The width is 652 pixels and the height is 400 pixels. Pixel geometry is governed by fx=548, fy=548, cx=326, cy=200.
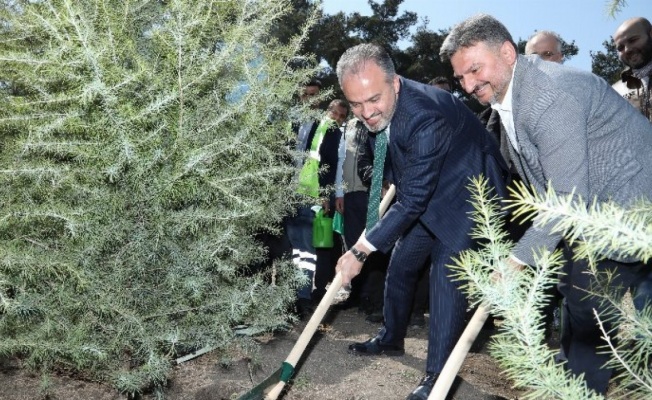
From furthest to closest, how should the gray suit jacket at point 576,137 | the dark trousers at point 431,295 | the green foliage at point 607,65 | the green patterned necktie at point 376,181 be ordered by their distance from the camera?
the green foliage at point 607,65
the green patterned necktie at point 376,181
the dark trousers at point 431,295
the gray suit jacket at point 576,137

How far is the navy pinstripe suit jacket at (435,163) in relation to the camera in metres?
3.00

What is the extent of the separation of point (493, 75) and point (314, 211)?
316 cm

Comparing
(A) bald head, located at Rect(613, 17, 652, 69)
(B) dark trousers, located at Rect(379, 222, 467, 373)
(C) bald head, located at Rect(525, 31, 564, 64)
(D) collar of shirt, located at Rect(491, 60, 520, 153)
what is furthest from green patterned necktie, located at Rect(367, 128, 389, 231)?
(A) bald head, located at Rect(613, 17, 652, 69)

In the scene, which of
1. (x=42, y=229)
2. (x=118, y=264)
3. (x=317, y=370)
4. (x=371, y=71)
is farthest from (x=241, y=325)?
(x=371, y=71)

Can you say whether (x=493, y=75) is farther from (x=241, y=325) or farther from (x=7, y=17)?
(x=7, y=17)

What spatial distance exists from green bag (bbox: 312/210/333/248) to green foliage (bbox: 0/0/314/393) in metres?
2.99

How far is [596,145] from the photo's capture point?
2299mm

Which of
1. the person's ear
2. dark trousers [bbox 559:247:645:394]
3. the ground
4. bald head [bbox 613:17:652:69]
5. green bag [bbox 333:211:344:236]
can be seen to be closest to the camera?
the person's ear

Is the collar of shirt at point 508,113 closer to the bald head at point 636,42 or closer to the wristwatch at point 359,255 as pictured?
the wristwatch at point 359,255

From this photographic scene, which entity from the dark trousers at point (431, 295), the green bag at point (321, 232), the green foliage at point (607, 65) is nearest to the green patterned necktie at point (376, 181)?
the dark trousers at point (431, 295)

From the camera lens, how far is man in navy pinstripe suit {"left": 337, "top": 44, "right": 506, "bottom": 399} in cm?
298

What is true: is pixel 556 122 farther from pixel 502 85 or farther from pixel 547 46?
pixel 547 46

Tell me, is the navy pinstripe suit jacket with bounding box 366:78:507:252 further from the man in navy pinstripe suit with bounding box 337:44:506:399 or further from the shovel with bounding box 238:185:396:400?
the shovel with bounding box 238:185:396:400

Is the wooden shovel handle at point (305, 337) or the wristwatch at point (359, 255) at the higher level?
the wristwatch at point (359, 255)
